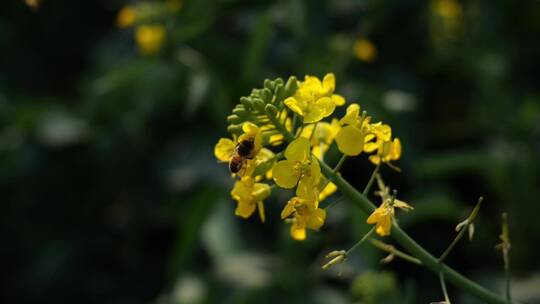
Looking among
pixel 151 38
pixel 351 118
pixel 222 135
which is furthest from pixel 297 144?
pixel 151 38

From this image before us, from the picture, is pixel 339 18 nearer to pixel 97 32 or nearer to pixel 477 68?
pixel 477 68

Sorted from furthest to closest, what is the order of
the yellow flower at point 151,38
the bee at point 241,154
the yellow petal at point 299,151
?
the yellow flower at point 151,38
the bee at point 241,154
the yellow petal at point 299,151

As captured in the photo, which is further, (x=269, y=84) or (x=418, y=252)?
(x=269, y=84)

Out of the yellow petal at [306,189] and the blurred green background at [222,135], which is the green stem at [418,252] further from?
the blurred green background at [222,135]

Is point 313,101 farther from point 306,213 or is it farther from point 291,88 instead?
point 306,213

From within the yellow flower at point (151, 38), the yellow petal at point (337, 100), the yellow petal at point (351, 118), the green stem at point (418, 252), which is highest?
the yellow flower at point (151, 38)

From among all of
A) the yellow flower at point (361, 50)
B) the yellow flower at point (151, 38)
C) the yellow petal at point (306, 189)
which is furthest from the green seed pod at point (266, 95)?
the yellow flower at point (151, 38)
